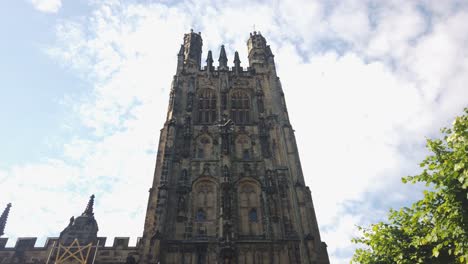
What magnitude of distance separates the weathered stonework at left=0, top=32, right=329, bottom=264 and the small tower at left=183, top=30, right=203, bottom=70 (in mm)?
1825

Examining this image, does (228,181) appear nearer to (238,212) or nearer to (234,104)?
(238,212)

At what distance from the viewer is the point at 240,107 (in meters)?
28.4

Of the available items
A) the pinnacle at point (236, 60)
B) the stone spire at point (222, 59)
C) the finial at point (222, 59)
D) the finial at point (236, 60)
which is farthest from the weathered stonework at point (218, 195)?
the pinnacle at point (236, 60)

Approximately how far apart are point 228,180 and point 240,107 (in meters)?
8.79

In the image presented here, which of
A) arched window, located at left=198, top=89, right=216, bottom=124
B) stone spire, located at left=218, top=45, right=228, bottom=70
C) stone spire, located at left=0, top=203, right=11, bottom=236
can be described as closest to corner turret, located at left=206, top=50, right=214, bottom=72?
stone spire, located at left=218, top=45, right=228, bottom=70

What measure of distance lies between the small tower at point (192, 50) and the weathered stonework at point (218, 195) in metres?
1.83

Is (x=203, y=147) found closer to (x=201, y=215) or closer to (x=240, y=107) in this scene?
(x=240, y=107)

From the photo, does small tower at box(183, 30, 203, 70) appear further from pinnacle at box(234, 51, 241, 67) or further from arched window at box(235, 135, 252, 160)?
arched window at box(235, 135, 252, 160)

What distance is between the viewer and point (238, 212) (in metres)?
21.0

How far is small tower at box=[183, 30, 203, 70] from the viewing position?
3130 cm

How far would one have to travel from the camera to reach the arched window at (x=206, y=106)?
1079 inches

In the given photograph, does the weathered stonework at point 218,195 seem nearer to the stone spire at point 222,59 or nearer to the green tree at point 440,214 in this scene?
the stone spire at point 222,59

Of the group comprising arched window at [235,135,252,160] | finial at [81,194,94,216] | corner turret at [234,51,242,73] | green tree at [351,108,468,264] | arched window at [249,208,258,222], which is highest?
corner turret at [234,51,242,73]

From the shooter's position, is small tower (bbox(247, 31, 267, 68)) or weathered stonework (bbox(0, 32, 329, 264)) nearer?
weathered stonework (bbox(0, 32, 329, 264))
